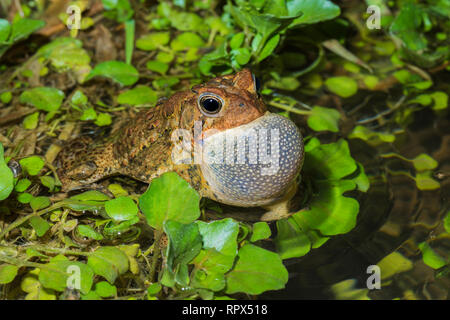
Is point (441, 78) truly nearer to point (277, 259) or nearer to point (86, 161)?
point (277, 259)

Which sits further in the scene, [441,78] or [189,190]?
[441,78]

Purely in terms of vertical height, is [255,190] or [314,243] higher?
[255,190]

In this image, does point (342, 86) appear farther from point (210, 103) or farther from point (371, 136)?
point (210, 103)

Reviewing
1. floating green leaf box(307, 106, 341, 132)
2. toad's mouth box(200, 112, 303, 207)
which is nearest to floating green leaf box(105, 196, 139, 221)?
toad's mouth box(200, 112, 303, 207)

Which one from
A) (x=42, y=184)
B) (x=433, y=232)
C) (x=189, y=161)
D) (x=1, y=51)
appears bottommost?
(x=433, y=232)

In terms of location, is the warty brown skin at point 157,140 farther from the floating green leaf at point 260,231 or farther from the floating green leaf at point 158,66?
the floating green leaf at point 158,66

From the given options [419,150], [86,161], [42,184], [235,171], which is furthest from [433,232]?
[42,184]

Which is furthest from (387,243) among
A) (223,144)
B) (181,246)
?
(181,246)

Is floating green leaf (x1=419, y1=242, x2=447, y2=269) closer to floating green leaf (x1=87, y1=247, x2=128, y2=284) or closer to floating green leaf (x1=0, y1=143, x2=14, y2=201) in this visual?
floating green leaf (x1=87, y1=247, x2=128, y2=284)
